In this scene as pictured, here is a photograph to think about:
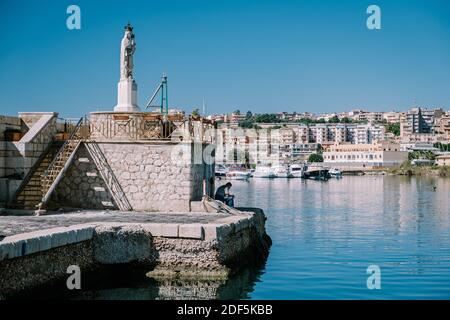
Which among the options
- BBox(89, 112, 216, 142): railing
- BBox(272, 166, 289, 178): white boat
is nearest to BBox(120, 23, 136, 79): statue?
BBox(89, 112, 216, 142): railing

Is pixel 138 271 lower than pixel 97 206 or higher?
lower

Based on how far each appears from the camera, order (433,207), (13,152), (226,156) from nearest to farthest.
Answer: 1. (13,152)
2. (433,207)
3. (226,156)

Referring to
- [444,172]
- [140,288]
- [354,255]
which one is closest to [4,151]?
[140,288]

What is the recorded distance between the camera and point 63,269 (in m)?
15.4

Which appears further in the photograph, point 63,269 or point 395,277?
point 395,277

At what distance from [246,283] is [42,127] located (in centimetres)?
1068

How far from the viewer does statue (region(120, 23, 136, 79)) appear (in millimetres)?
24375

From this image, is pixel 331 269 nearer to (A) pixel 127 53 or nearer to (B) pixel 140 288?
(B) pixel 140 288

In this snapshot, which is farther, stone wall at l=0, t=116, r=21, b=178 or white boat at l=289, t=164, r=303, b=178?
white boat at l=289, t=164, r=303, b=178

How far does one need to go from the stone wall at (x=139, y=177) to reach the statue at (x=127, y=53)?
3125mm

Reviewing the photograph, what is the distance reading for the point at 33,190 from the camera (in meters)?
22.1

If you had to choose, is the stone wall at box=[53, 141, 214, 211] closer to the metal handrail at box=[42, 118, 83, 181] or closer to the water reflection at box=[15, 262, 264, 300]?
the metal handrail at box=[42, 118, 83, 181]
